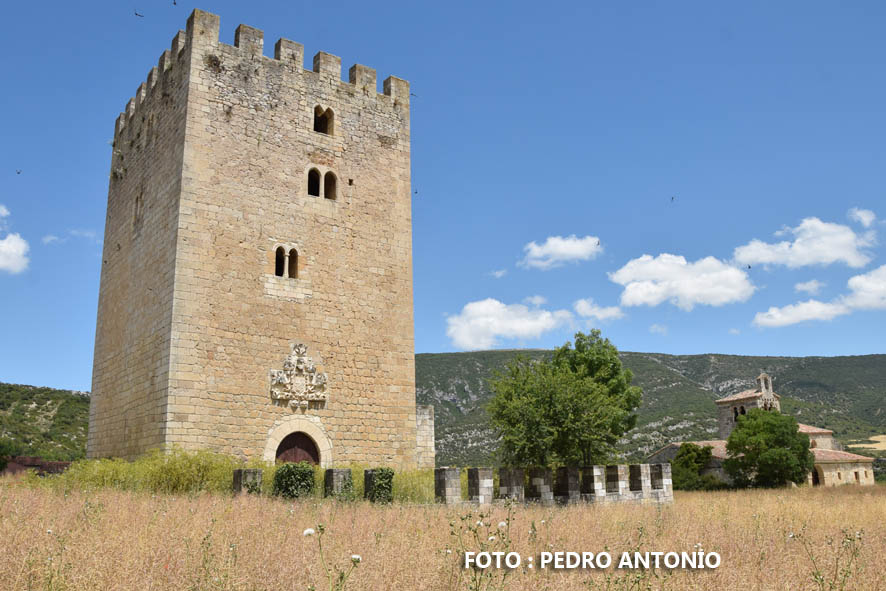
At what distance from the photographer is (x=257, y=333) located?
15.6 m

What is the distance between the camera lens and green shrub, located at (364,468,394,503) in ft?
41.3

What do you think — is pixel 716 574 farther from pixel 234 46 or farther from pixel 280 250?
pixel 234 46

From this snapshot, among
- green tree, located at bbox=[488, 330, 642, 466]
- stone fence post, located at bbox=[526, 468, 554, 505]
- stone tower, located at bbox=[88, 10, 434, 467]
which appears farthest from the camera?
green tree, located at bbox=[488, 330, 642, 466]

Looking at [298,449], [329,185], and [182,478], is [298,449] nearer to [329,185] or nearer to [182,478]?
[182,478]

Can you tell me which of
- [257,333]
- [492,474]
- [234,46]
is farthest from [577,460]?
[234,46]

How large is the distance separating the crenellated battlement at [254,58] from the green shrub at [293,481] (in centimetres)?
992

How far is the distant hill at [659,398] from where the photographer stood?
43.2 metres

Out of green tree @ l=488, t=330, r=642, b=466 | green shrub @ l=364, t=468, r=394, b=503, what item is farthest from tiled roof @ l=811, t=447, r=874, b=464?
green shrub @ l=364, t=468, r=394, b=503

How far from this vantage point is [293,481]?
1245cm

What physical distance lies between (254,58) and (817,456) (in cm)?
4627

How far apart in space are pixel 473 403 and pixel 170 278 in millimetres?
70224

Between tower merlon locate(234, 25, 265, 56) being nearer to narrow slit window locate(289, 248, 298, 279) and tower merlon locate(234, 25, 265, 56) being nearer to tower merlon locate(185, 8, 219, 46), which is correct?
tower merlon locate(185, 8, 219, 46)

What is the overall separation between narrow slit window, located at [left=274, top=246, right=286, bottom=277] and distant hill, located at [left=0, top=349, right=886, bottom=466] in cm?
2743

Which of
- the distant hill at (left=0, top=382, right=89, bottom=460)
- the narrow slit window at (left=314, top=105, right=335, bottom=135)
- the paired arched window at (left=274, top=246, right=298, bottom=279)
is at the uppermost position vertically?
the narrow slit window at (left=314, top=105, right=335, bottom=135)
